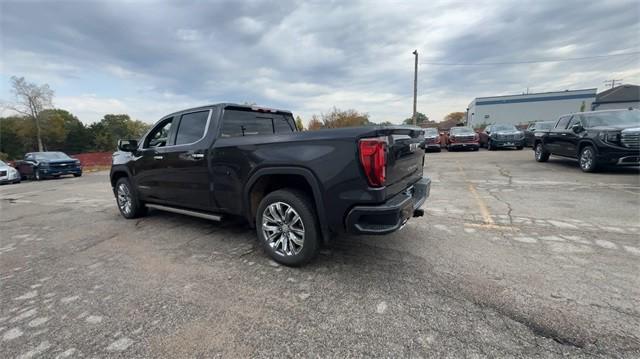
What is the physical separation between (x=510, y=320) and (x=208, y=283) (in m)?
2.57

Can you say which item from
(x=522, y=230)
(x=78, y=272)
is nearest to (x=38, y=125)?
(x=78, y=272)

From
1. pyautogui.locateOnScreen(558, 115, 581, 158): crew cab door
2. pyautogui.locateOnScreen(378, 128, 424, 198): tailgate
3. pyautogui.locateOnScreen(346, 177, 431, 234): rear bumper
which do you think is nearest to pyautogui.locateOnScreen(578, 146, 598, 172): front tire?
pyautogui.locateOnScreen(558, 115, 581, 158): crew cab door

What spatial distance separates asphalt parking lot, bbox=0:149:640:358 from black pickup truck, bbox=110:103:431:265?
1.51 ft

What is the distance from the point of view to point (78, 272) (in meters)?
3.46

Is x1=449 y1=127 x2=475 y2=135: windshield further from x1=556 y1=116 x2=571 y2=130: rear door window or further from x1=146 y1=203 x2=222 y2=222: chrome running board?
x1=146 y1=203 x2=222 y2=222: chrome running board

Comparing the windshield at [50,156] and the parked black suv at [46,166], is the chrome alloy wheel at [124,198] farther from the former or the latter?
the windshield at [50,156]

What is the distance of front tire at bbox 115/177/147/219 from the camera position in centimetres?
559

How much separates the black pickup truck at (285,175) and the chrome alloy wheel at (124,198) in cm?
95

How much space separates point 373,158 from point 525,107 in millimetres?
74243

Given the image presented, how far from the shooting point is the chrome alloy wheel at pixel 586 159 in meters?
8.38

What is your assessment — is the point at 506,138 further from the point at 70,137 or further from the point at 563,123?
the point at 70,137

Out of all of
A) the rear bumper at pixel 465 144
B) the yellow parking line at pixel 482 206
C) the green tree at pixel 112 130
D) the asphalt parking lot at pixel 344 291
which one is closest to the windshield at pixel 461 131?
the rear bumper at pixel 465 144

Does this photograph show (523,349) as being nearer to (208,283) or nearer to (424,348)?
(424,348)

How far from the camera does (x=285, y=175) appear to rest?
11.2 ft
